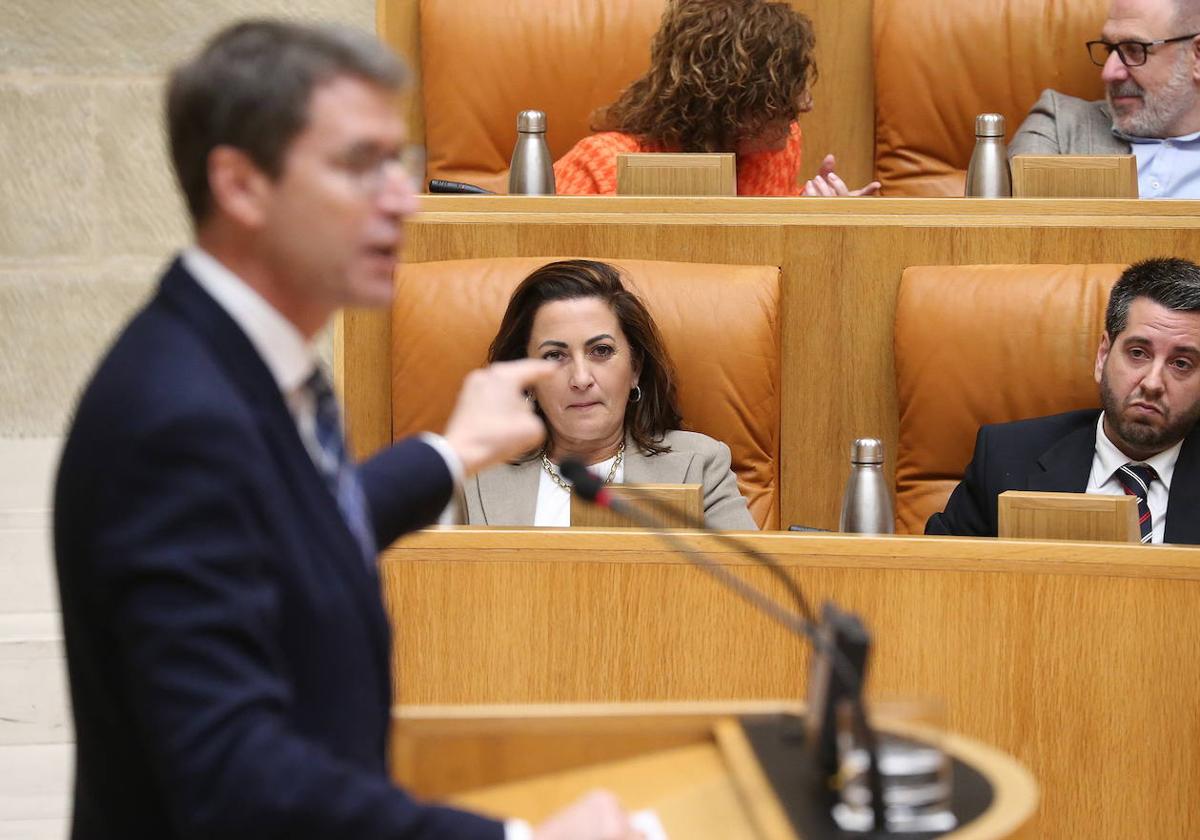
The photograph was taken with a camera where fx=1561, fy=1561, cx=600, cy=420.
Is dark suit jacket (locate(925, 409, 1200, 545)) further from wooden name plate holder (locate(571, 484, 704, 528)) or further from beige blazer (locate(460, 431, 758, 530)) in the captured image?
wooden name plate holder (locate(571, 484, 704, 528))

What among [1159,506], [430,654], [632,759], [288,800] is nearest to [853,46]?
[1159,506]

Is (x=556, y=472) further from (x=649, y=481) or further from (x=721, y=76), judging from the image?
(x=721, y=76)

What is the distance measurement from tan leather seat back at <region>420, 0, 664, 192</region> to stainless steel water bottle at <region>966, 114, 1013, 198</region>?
443 mm

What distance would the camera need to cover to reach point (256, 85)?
1.51 feet

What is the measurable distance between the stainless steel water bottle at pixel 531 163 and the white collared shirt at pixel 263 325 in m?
0.96

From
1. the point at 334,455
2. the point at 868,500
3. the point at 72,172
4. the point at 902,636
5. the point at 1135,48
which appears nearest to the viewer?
the point at 334,455

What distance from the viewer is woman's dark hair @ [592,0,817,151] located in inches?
58.8

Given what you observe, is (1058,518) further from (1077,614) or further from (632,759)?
(632,759)

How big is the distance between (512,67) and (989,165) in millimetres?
565

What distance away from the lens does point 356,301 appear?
48 centimetres

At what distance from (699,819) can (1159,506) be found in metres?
0.80

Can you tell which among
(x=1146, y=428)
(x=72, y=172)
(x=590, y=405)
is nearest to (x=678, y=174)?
(x=590, y=405)

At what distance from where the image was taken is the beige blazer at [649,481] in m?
1.25

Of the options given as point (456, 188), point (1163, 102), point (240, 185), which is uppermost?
point (1163, 102)
